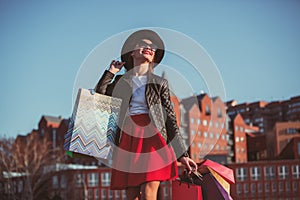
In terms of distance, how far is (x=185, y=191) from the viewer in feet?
9.57

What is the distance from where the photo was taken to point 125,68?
10.0 ft

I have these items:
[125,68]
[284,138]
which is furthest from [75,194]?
[125,68]

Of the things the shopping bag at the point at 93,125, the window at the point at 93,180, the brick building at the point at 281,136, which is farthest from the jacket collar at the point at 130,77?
the brick building at the point at 281,136

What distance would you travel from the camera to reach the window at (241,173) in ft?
154

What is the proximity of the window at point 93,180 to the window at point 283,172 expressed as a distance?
16.3 m

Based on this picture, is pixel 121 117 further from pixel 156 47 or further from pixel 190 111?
pixel 190 111

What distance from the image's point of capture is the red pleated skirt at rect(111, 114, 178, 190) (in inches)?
108

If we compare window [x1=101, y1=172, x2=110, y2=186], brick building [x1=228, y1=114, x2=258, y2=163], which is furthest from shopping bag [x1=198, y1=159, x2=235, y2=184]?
brick building [x1=228, y1=114, x2=258, y2=163]

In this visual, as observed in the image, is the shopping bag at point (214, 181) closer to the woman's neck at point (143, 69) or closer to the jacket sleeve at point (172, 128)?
the jacket sleeve at point (172, 128)

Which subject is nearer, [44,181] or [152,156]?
[152,156]

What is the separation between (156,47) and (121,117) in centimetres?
45

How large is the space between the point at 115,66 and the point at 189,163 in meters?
0.69

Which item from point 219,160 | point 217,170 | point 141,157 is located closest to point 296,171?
point 219,160

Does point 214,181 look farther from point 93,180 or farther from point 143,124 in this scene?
point 93,180
